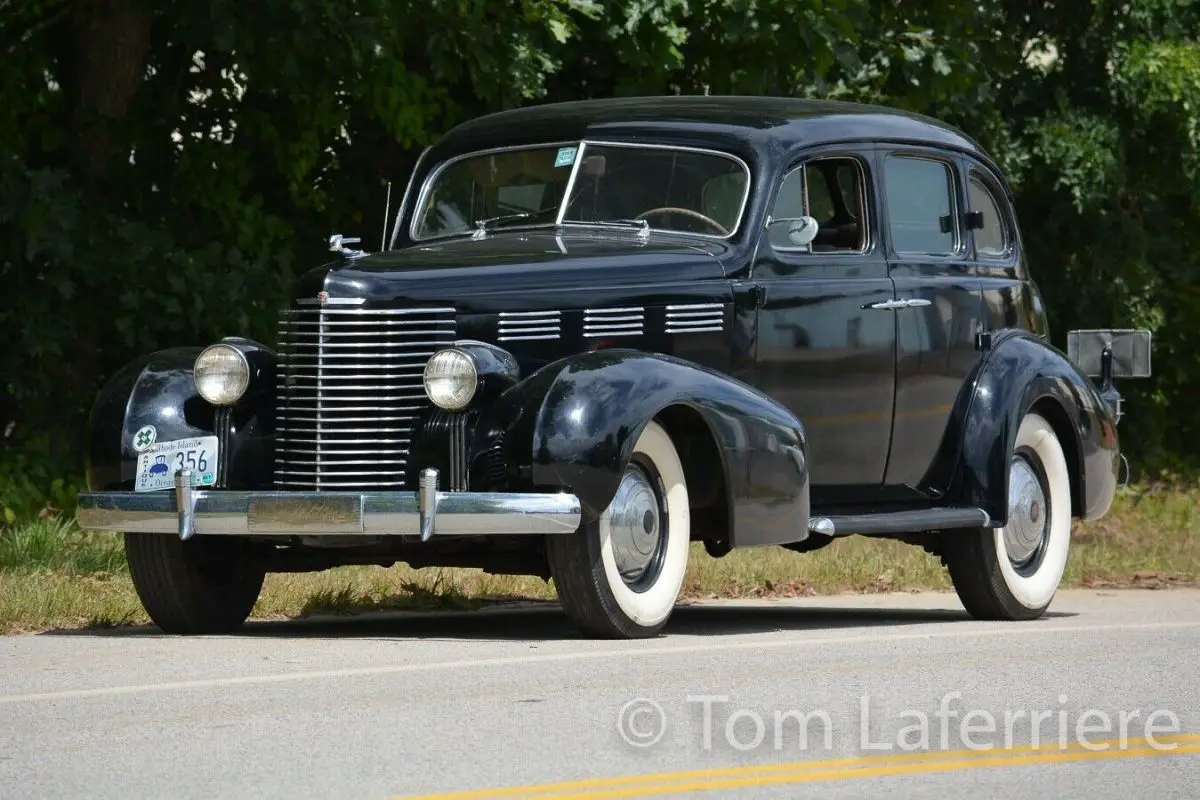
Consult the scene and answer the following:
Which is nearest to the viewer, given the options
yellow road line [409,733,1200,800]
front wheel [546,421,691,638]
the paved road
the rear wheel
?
yellow road line [409,733,1200,800]

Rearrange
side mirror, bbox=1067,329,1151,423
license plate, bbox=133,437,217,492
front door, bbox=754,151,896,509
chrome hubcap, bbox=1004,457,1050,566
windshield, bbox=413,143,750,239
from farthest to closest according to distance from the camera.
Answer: side mirror, bbox=1067,329,1151,423 < chrome hubcap, bbox=1004,457,1050,566 < windshield, bbox=413,143,750,239 < front door, bbox=754,151,896,509 < license plate, bbox=133,437,217,492

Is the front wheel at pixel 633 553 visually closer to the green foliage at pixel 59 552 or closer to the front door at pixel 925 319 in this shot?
the front door at pixel 925 319

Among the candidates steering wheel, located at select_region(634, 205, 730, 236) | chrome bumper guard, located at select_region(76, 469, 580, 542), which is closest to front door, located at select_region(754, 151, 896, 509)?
steering wheel, located at select_region(634, 205, 730, 236)

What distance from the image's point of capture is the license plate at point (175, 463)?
986 cm

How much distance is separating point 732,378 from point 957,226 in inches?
92.9

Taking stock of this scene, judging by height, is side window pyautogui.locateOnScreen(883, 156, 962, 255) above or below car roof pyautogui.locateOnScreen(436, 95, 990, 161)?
below

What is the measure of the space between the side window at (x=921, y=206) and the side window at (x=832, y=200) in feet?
0.64

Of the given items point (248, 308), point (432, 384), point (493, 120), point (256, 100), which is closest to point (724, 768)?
point (432, 384)

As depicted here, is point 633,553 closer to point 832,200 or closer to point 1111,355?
point 832,200

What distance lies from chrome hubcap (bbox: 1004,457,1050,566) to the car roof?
1701 mm

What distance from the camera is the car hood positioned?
9625 mm

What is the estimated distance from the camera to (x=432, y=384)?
9367 mm

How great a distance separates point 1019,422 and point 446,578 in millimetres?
3248

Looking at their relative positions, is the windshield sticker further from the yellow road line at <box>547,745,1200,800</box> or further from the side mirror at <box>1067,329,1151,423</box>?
the yellow road line at <box>547,745,1200,800</box>
